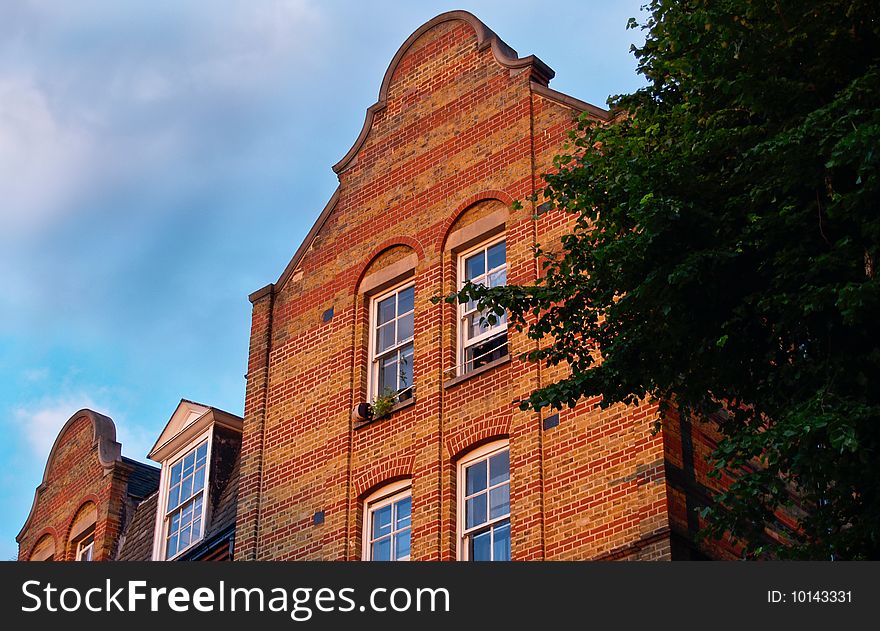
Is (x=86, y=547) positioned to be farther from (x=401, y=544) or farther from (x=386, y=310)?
(x=401, y=544)

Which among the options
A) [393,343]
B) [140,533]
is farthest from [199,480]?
[393,343]

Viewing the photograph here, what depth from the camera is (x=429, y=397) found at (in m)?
23.6

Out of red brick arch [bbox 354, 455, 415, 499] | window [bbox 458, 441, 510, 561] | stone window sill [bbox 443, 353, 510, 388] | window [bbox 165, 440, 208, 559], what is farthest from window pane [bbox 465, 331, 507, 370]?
window [bbox 165, 440, 208, 559]

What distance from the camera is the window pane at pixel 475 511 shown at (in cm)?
2236

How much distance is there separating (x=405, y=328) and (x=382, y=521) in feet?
10.2

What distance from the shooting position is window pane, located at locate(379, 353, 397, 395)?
977 inches

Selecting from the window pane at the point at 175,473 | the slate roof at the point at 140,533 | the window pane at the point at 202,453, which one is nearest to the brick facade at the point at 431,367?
the window pane at the point at 202,453

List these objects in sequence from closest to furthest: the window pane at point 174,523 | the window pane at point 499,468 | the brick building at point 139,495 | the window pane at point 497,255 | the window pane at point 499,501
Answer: the window pane at point 499,501 → the window pane at point 499,468 → the window pane at point 497,255 → the brick building at point 139,495 → the window pane at point 174,523

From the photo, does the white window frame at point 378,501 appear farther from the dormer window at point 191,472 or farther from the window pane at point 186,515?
the window pane at point 186,515

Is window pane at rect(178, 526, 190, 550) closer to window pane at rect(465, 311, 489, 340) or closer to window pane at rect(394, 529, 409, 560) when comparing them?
window pane at rect(394, 529, 409, 560)

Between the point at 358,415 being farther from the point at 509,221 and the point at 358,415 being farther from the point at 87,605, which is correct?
the point at 87,605

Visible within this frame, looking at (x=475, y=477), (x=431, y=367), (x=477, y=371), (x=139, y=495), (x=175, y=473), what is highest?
(x=139, y=495)

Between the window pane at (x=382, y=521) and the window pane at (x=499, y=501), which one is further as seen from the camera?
the window pane at (x=382, y=521)

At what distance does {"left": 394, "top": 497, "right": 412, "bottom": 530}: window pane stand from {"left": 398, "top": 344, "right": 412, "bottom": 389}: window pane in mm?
1879
